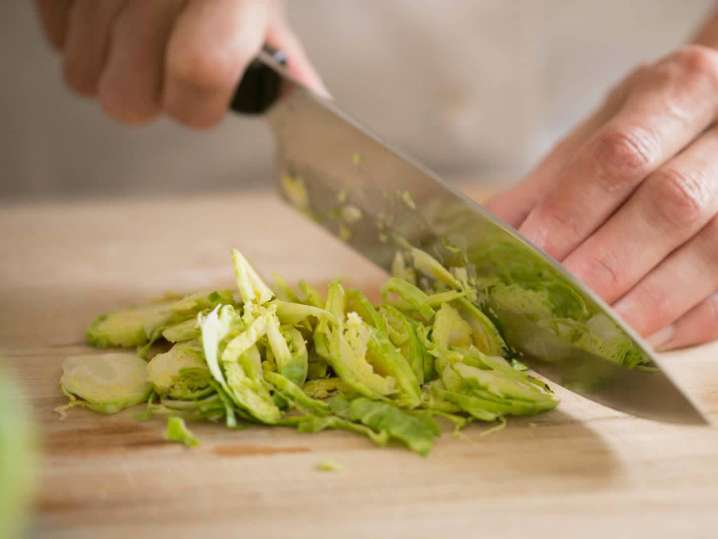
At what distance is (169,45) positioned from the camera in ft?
6.32

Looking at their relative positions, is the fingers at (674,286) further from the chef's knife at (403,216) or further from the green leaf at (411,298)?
the green leaf at (411,298)

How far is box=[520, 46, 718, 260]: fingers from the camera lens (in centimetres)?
152

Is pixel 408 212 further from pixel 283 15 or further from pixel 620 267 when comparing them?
pixel 283 15

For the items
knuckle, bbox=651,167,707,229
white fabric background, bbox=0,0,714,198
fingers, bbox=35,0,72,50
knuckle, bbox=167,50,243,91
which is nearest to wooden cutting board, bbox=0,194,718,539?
knuckle, bbox=651,167,707,229

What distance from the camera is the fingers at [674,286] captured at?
1533 millimetres

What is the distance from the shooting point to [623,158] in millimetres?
1521

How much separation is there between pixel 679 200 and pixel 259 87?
3.04 feet

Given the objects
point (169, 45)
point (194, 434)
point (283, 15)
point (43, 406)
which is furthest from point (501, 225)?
point (283, 15)

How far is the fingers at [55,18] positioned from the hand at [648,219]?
1.38 meters

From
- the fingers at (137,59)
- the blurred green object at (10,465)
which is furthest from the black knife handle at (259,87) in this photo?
the blurred green object at (10,465)

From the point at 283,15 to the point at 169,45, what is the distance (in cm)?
77

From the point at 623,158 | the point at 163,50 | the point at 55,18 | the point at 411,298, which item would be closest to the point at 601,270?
the point at 623,158

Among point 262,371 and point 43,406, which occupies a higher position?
point 262,371

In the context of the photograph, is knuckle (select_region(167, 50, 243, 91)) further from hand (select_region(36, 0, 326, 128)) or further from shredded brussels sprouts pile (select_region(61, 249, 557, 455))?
shredded brussels sprouts pile (select_region(61, 249, 557, 455))
